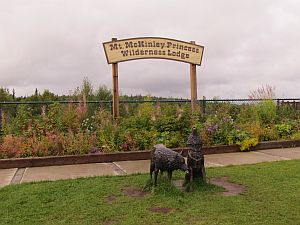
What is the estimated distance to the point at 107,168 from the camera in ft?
23.0

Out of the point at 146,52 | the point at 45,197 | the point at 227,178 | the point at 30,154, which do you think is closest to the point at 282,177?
the point at 227,178

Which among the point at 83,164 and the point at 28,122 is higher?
the point at 28,122

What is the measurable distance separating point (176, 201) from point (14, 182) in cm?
293

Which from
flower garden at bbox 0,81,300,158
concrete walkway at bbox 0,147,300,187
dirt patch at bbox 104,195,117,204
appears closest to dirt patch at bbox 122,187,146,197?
dirt patch at bbox 104,195,117,204

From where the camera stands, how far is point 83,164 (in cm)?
758

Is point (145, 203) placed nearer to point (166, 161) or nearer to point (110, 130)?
point (166, 161)

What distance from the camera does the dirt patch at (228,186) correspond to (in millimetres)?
4895

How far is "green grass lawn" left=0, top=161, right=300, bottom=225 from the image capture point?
3.83 metres

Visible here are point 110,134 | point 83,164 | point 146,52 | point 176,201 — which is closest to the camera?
point 176,201

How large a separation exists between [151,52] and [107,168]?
539 centimetres

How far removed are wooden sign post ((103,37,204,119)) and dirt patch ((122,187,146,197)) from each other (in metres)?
5.58

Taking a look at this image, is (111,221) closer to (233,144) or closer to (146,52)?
(233,144)

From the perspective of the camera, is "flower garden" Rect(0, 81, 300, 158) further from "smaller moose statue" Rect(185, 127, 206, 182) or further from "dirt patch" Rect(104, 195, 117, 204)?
"smaller moose statue" Rect(185, 127, 206, 182)

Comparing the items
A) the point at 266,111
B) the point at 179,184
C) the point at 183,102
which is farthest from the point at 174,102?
the point at 179,184
